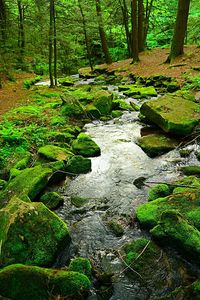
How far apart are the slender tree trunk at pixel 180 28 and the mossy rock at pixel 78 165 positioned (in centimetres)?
1257

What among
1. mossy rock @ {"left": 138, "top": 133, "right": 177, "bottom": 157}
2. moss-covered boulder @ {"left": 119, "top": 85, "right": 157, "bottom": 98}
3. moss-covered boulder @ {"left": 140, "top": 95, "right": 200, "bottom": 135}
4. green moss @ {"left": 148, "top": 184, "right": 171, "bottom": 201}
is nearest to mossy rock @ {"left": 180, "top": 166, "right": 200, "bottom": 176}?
green moss @ {"left": 148, "top": 184, "right": 171, "bottom": 201}

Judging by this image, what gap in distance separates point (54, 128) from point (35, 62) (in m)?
21.6

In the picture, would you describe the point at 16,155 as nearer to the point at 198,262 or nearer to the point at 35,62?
the point at 198,262

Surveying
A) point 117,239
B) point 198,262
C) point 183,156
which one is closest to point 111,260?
point 117,239

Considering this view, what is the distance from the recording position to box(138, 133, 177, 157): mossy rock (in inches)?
363

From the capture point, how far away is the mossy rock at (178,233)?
4992 mm


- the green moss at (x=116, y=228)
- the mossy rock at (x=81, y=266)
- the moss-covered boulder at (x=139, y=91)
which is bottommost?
the green moss at (x=116, y=228)

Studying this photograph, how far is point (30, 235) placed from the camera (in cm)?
515

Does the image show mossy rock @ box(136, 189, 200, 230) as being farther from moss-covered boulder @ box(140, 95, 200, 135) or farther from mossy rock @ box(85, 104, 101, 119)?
mossy rock @ box(85, 104, 101, 119)

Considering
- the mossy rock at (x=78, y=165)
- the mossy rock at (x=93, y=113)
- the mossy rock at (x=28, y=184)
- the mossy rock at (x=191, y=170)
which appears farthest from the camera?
the mossy rock at (x=93, y=113)

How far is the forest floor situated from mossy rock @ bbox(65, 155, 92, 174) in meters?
5.89

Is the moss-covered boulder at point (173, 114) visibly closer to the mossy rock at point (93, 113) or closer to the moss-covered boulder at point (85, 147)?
the mossy rock at point (93, 113)

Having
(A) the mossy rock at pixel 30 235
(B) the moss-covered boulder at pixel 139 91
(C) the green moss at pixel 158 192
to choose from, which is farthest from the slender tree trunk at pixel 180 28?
(A) the mossy rock at pixel 30 235

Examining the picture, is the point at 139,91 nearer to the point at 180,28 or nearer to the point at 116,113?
the point at 116,113
